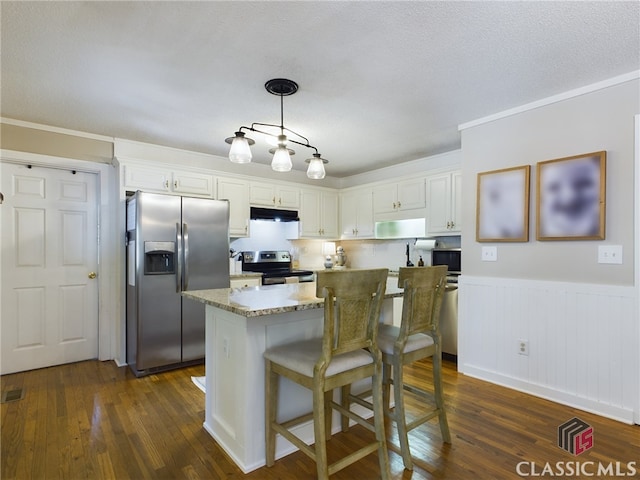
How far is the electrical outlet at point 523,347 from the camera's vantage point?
9.04 feet

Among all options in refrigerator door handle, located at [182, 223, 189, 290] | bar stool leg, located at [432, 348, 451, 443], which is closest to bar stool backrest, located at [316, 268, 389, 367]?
bar stool leg, located at [432, 348, 451, 443]

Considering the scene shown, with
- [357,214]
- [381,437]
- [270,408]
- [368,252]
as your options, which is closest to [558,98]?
[381,437]

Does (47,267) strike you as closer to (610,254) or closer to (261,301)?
(261,301)

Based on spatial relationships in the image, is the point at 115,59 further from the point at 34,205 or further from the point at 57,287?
the point at 57,287

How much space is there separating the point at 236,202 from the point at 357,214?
1.78 meters

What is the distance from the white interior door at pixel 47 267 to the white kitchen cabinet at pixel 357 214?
10.6ft

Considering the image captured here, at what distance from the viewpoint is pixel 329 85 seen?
7.89 ft

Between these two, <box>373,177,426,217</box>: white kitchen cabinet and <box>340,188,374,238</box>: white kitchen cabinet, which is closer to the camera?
<box>373,177,426,217</box>: white kitchen cabinet

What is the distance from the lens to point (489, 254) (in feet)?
9.95

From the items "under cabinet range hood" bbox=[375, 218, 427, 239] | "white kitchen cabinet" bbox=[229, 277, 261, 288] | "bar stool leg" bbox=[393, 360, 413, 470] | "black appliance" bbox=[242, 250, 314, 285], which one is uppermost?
"under cabinet range hood" bbox=[375, 218, 427, 239]

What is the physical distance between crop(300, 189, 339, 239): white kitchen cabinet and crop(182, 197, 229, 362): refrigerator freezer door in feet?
4.73

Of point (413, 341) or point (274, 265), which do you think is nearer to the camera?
point (413, 341)

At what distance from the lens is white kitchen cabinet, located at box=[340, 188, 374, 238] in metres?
4.81

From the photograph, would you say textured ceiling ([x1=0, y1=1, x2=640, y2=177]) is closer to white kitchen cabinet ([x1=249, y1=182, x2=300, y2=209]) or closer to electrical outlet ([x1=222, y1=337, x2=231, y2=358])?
white kitchen cabinet ([x1=249, y1=182, x2=300, y2=209])
